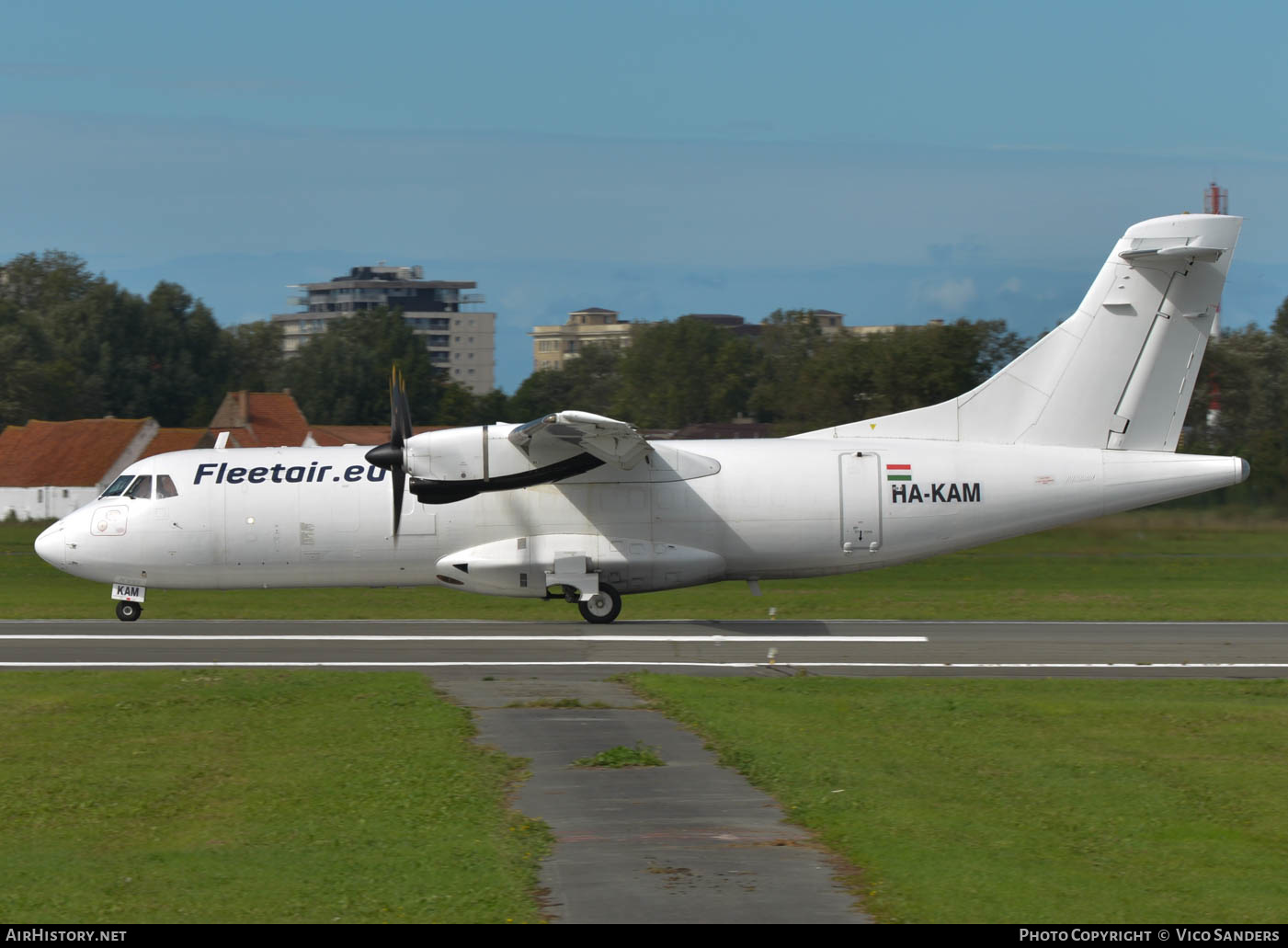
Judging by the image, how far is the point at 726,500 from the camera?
23.1 meters

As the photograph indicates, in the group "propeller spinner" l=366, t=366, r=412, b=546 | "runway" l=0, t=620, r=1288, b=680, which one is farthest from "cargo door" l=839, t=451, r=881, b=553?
"propeller spinner" l=366, t=366, r=412, b=546

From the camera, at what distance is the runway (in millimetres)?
18328

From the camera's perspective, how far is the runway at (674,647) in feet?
60.1

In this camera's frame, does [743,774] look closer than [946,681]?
Yes

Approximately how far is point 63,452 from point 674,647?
181 feet

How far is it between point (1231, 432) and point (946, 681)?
44621 millimetres

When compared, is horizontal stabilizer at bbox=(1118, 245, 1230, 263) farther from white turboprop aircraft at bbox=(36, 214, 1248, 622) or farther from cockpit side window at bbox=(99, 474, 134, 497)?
cockpit side window at bbox=(99, 474, 134, 497)

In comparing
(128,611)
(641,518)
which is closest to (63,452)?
(128,611)

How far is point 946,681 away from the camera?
1702 cm

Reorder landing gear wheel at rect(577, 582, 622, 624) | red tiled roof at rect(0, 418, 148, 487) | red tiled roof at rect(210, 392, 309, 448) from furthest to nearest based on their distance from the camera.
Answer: red tiled roof at rect(0, 418, 148, 487), red tiled roof at rect(210, 392, 309, 448), landing gear wheel at rect(577, 582, 622, 624)

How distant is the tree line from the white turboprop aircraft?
1074 inches
